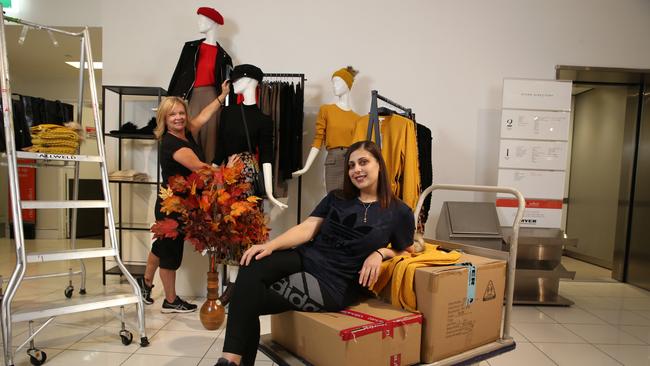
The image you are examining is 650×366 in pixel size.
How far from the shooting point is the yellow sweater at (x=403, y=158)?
2.65m

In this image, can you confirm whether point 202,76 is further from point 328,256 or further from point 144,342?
point 328,256

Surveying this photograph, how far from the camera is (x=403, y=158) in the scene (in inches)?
105

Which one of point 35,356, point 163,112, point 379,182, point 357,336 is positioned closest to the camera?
point 357,336

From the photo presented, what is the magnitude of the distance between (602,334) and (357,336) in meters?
2.64

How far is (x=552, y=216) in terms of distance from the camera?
348 cm

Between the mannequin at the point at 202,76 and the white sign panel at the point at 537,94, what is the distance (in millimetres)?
2632

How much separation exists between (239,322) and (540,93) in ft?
11.1

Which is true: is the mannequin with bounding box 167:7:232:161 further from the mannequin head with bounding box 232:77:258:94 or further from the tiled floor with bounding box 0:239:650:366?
the tiled floor with bounding box 0:239:650:366

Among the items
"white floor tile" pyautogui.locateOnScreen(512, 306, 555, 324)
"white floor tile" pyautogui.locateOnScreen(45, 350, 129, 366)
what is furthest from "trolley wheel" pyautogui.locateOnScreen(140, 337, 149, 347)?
"white floor tile" pyautogui.locateOnScreen(512, 306, 555, 324)

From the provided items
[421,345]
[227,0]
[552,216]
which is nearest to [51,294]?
[227,0]

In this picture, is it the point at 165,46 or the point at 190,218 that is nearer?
the point at 190,218

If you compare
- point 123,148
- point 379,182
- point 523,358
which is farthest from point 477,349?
point 123,148

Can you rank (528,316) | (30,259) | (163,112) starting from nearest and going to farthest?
(30,259), (163,112), (528,316)

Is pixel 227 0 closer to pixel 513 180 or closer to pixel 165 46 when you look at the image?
pixel 165 46
